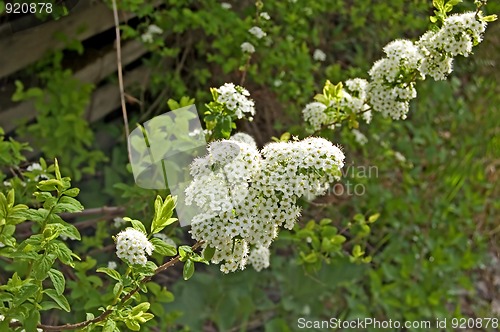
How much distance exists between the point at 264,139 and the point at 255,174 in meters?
1.73

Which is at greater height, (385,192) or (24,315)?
(24,315)

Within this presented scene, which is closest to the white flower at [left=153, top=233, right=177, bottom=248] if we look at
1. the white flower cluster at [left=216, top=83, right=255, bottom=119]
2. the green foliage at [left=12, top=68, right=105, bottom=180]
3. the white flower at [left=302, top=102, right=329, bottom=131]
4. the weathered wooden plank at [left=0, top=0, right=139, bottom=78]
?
the white flower cluster at [left=216, top=83, right=255, bottom=119]

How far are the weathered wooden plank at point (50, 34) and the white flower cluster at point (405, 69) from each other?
112 cm

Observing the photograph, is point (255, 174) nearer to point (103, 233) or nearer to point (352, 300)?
point (103, 233)

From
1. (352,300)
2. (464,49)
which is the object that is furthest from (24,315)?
(352,300)

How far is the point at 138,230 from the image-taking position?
1.49m

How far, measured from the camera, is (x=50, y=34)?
2.74 meters

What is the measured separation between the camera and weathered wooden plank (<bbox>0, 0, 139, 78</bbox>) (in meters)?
2.62

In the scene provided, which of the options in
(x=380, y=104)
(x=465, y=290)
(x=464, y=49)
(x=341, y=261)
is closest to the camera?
(x=464, y=49)

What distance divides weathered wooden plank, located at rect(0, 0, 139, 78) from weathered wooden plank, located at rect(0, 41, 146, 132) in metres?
0.14

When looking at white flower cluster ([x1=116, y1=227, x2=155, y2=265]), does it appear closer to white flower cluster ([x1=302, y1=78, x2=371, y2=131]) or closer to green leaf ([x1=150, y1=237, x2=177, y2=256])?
green leaf ([x1=150, y1=237, x2=177, y2=256])

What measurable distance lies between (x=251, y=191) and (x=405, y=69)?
0.74m

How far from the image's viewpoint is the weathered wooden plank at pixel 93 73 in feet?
8.96
